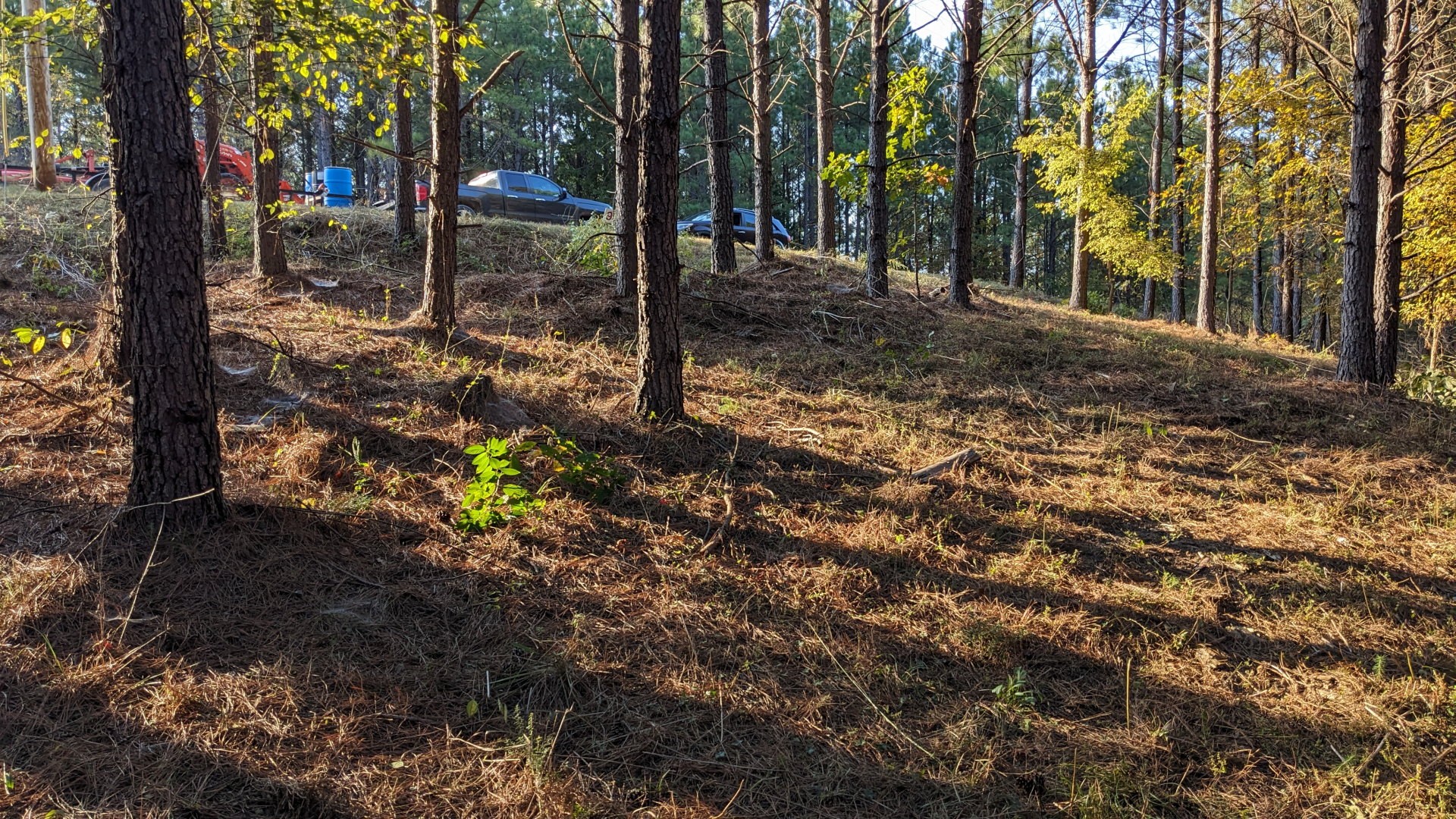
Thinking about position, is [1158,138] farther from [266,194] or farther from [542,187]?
[266,194]

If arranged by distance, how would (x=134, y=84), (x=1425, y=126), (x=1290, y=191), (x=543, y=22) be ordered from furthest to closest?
(x=543, y=22) < (x=1290, y=191) < (x=1425, y=126) < (x=134, y=84)

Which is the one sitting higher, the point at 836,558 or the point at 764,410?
the point at 764,410

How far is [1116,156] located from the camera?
58.3 feet

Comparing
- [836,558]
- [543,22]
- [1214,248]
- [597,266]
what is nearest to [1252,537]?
[836,558]

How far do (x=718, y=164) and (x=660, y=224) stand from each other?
5259 mm

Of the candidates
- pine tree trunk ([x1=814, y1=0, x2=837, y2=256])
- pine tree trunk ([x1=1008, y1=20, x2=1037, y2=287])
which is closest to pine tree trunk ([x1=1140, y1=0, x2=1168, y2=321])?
pine tree trunk ([x1=1008, y1=20, x2=1037, y2=287])

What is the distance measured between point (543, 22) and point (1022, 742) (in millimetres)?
39042

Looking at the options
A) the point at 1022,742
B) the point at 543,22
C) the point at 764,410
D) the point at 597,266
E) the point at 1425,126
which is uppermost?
the point at 543,22

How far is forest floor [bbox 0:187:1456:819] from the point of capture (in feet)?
9.00

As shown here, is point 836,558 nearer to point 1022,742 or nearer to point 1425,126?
point 1022,742

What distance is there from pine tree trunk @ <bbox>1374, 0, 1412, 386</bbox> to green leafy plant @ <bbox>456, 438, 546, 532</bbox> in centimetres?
842

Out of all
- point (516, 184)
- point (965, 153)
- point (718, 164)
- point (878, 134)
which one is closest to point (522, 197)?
point (516, 184)

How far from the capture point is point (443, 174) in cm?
645

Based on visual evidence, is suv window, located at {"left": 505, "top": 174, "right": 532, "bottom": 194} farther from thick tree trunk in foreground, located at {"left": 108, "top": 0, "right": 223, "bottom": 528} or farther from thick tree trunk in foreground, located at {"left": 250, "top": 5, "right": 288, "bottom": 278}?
thick tree trunk in foreground, located at {"left": 108, "top": 0, "right": 223, "bottom": 528}
